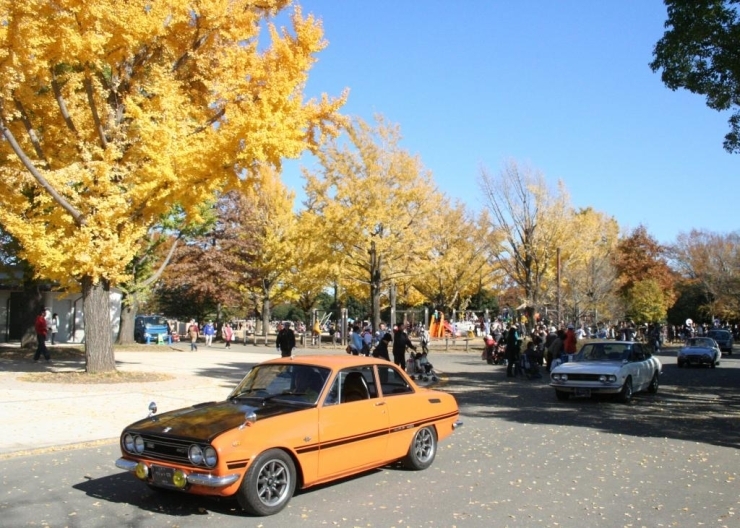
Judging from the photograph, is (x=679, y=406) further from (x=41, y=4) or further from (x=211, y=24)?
(x=41, y=4)

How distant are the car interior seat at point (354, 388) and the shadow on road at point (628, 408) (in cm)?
576

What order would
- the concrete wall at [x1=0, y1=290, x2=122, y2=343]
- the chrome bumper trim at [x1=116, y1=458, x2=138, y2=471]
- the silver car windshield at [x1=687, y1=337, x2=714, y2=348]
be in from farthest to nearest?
the concrete wall at [x1=0, y1=290, x2=122, y2=343] < the silver car windshield at [x1=687, y1=337, x2=714, y2=348] < the chrome bumper trim at [x1=116, y1=458, x2=138, y2=471]

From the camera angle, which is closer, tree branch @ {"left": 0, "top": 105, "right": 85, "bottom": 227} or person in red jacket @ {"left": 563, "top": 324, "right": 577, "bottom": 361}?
tree branch @ {"left": 0, "top": 105, "right": 85, "bottom": 227}

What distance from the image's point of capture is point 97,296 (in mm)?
17875

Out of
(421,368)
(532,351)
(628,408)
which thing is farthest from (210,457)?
(532,351)

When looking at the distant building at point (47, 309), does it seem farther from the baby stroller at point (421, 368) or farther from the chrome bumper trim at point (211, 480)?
the chrome bumper trim at point (211, 480)

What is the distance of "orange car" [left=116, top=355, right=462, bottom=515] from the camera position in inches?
245

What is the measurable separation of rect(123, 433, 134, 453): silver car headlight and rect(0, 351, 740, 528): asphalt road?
54 centimetres

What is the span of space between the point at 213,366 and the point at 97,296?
679 centimetres

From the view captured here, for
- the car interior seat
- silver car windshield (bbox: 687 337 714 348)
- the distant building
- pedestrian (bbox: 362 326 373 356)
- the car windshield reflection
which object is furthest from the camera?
the distant building

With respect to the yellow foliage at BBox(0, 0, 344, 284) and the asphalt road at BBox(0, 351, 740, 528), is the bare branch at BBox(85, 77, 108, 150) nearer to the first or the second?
the yellow foliage at BBox(0, 0, 344, 284)

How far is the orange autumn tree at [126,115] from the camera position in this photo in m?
15.6

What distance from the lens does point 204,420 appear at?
6746 millimetres

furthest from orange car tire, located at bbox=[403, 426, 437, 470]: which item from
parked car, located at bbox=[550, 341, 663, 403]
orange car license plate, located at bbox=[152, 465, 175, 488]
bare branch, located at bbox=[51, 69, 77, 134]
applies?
bare branch, located at bbox=[51, 69, 77, 134]
